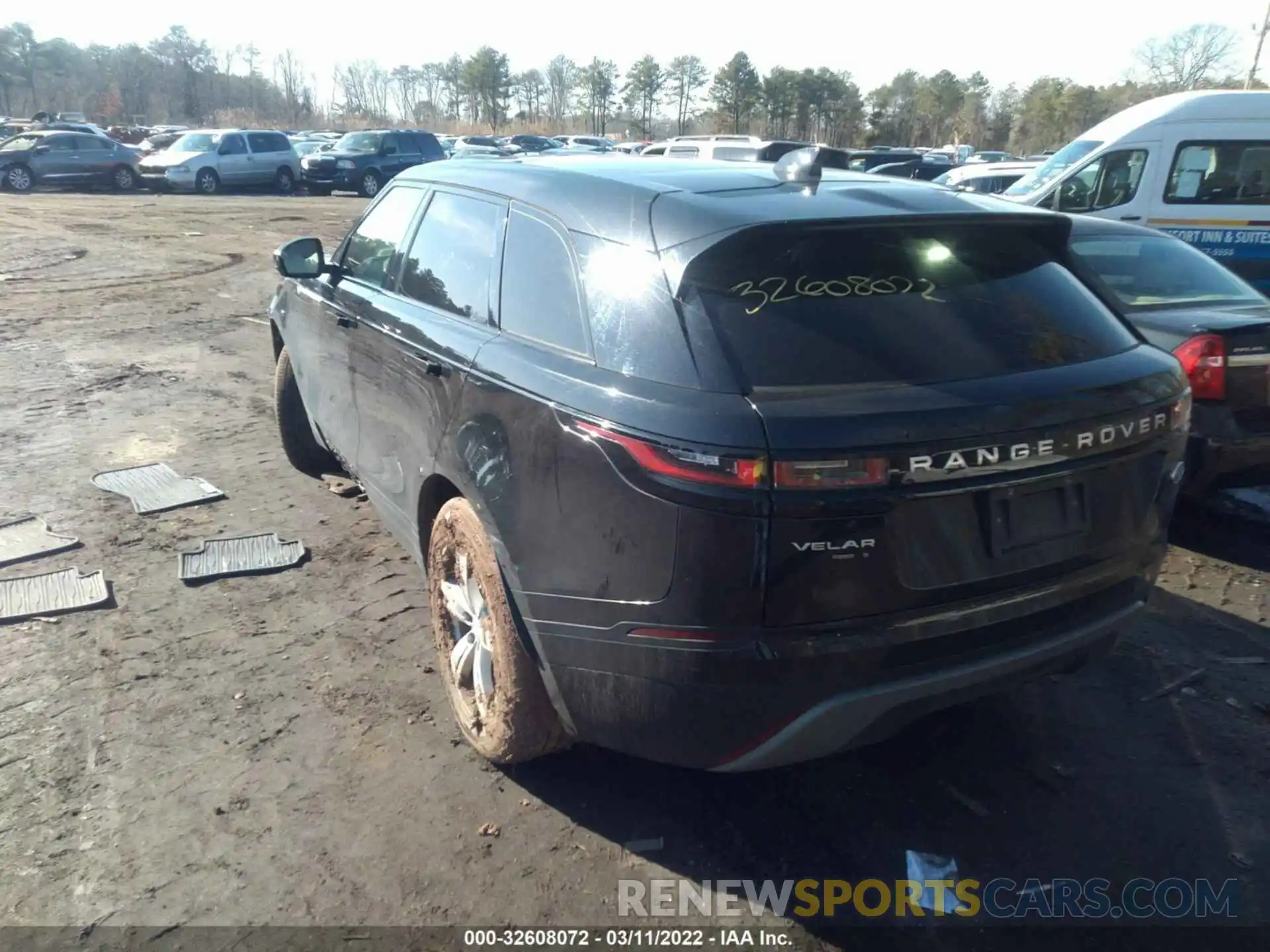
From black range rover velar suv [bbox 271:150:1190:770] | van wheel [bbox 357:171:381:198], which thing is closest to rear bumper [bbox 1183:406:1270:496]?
black range rover velar suv [bbox 271:150:1190:770]

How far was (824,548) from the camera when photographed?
2320 mm

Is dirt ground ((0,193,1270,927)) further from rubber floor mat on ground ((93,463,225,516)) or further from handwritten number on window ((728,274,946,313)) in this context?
handwritten number on window ((728,274,946,313))

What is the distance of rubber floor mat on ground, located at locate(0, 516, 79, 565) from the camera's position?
4.75 meters

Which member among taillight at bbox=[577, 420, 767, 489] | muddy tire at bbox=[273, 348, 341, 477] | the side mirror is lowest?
muddy tire at bbox=[273, 348, 341, 477]

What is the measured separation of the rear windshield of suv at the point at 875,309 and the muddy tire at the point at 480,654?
3.43 ft

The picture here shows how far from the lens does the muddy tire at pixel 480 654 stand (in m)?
2.93

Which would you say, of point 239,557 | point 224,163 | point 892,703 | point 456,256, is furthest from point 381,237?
point 224,163

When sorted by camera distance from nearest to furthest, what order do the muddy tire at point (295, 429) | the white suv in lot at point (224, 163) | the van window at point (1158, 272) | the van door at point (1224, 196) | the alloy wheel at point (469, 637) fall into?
1. the alloy wheel at point (469, 637)
2. the van window at point (1158, 272)
3. the muddy tire at point (295, 429)
4. the van door at point (1224, 196)
5. the white suv in lot at point (224, 163)

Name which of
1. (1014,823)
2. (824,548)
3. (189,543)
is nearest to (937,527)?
(824,548)

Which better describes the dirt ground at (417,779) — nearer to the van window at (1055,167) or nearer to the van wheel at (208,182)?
the van window at (1055,167)

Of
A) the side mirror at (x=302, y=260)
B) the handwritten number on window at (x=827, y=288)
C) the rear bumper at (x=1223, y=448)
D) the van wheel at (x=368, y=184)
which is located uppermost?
the handwritten number on window at (x=827, y=288)

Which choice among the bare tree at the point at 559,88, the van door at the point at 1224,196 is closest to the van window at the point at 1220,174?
the van door at the point at 1224,196

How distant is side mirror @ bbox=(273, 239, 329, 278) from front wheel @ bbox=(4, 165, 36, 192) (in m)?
28.4

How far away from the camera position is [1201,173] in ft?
34.4
